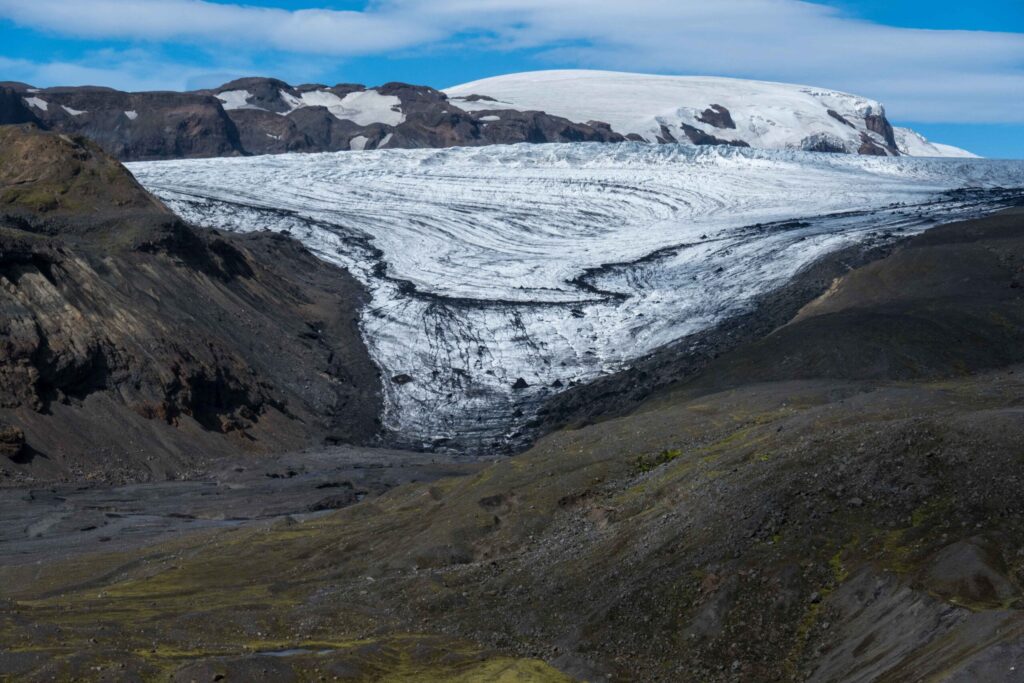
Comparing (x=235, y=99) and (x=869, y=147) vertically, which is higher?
(x=235, y=99)

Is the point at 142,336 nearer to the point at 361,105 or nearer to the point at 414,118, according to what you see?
the point at 414,118

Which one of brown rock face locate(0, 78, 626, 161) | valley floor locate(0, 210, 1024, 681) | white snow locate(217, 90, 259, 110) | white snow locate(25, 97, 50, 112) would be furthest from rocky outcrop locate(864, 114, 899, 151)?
valley floor locate(0, 210, 1024, 681)

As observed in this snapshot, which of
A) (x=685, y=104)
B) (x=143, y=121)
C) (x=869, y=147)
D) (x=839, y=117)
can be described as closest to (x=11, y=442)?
(x=143, y=121)

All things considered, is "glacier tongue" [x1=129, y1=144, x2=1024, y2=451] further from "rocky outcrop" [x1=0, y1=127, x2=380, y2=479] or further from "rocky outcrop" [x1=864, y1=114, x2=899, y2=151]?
"rocky outcrop" [x1=864, y1=114, x2=899, y2=151]

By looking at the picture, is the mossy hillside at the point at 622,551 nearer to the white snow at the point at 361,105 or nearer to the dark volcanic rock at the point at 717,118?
the dark volcanic rock at the point at 717,118

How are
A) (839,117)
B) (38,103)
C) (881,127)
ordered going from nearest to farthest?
(38,103), (839,117), (881,127)

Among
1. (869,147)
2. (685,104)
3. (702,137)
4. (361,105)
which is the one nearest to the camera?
(702,137)

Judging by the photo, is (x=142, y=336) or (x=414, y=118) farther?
(x=414, y=118)

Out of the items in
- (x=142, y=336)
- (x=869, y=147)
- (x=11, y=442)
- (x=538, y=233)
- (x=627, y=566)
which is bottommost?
(x=11, y=442)
